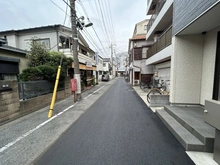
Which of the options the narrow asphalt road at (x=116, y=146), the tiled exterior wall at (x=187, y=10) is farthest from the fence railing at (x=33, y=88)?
the tiled exterior wall at (x=187, y=10)

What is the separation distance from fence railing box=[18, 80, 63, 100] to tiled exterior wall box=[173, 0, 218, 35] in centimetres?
687

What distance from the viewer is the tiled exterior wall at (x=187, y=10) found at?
117 inches

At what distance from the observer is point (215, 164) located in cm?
206

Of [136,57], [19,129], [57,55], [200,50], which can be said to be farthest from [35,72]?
[136,57]

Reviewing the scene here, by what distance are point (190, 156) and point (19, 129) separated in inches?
186

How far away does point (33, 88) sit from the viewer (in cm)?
560

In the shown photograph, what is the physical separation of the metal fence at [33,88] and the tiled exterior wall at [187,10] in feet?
22.5

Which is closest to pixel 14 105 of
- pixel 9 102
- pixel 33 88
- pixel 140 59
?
pixel 9 102

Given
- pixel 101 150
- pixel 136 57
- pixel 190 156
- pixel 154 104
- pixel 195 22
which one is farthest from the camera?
pixel 136 57

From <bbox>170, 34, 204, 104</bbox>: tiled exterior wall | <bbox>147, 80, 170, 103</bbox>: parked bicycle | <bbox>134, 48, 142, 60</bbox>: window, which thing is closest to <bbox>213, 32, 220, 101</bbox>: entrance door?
<bbox>170, 34, 204, 104</bbox>: tiled exterior wall

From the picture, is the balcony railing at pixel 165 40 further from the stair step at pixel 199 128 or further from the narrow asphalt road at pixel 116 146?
the narrow asphalt road at pixel 116 146

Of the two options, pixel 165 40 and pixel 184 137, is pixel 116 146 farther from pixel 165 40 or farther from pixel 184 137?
pixel 165 40

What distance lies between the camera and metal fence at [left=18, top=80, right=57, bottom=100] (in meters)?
4.94

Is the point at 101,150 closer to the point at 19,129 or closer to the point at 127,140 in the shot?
the point at 127,140
